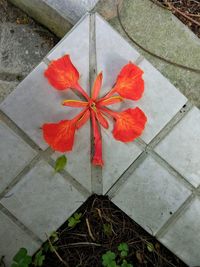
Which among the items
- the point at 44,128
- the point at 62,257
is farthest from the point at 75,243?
the point at 44,128

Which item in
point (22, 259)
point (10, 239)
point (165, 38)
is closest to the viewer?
point (22, 259)

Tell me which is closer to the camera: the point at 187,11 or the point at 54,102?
the point at 54,102

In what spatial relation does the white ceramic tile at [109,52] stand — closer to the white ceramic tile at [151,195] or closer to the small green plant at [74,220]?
the white ceramic tile at [151,195]

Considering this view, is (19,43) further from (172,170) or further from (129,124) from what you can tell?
(172,170)

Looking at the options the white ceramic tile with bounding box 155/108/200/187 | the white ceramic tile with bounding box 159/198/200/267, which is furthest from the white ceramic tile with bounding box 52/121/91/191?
the white ceramic tile with bounding box 159/198/200/267

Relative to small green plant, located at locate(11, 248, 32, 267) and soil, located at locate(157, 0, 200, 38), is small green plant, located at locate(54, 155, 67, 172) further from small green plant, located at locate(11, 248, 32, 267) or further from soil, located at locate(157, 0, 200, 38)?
soil, located at locate(157, 0, 200, 38)

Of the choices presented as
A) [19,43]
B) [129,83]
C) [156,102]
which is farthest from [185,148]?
[19,43]
